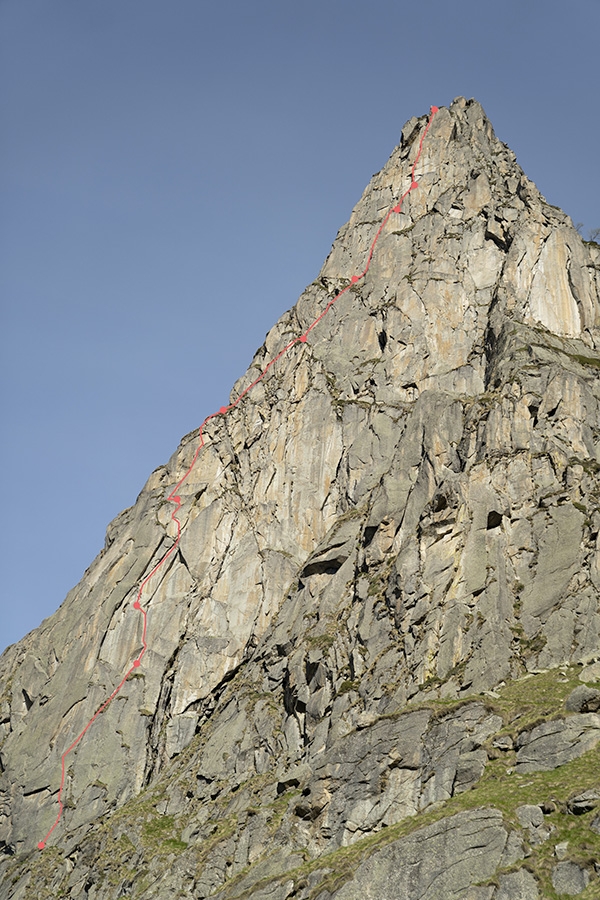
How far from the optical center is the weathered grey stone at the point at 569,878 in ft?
122

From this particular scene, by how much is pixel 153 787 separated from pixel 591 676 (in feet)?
116

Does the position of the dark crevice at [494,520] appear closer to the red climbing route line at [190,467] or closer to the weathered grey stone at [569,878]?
the weathered grey stone at [569,878]

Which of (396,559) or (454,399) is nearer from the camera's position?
(396,559)

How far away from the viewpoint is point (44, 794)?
80.8 meters

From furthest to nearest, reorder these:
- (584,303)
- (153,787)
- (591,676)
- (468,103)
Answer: (468,103), (584,303), (153,787), (591,676)

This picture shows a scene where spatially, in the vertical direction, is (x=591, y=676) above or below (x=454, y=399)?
below

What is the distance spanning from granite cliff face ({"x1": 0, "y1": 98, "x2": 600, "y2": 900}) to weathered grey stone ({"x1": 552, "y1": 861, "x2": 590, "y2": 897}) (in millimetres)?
89

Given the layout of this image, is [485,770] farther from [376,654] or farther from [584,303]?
[584,303]

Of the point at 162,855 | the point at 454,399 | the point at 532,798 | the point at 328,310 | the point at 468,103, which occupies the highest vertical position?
the point at 468,103

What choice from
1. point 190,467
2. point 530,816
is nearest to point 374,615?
point 530,816

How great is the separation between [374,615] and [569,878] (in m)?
31.2

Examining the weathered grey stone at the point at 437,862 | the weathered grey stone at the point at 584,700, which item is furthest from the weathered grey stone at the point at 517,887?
the weathered grey stone at the point at 584,700

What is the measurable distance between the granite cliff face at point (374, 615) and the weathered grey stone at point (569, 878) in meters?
0.09

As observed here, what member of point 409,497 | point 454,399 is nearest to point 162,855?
point 409,497
